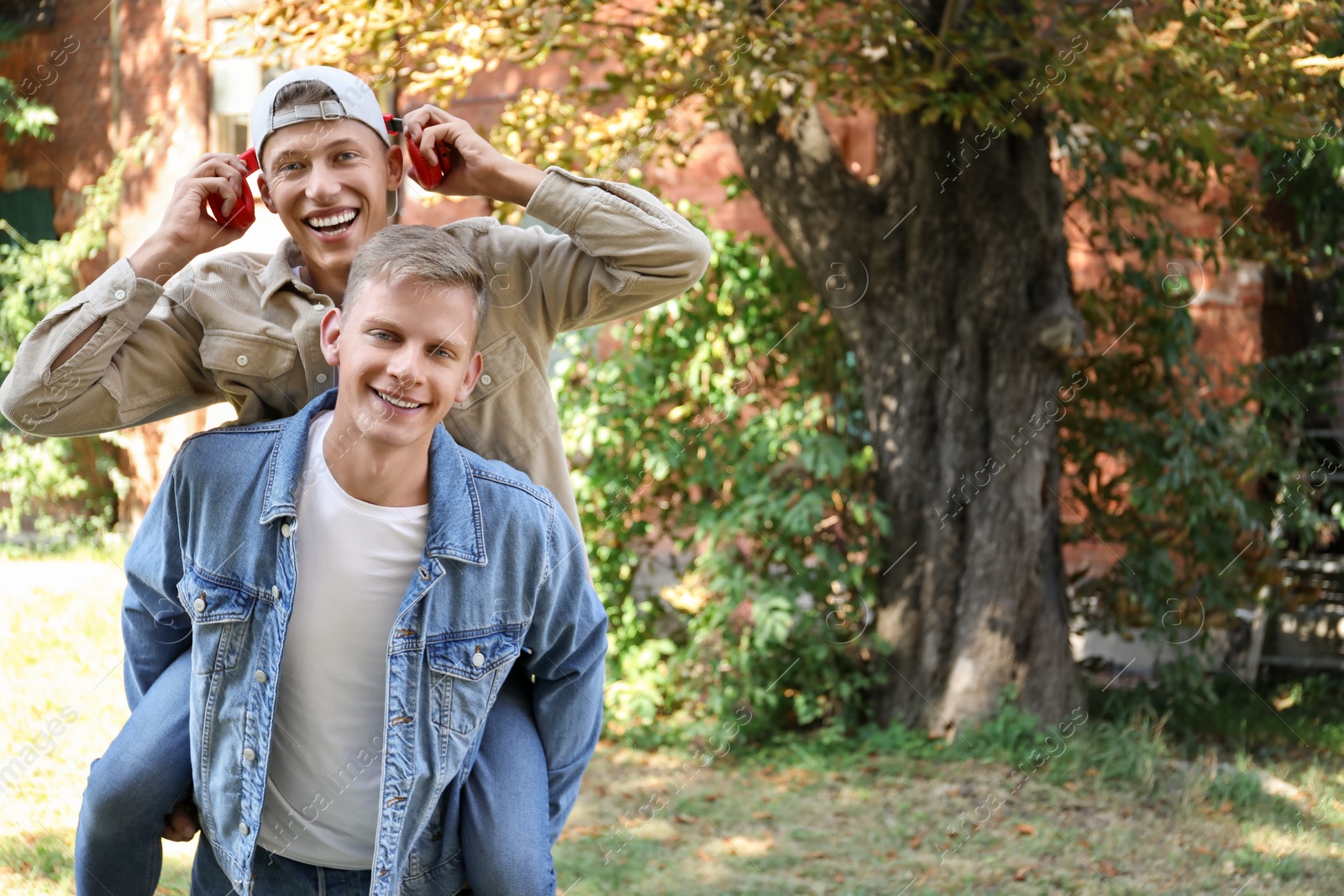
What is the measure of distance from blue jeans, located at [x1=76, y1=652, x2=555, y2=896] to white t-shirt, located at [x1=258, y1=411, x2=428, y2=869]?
0.14 meters

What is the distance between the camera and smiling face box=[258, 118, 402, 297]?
2.48m

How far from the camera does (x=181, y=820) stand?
233 cm

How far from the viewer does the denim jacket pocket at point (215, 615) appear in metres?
2.17

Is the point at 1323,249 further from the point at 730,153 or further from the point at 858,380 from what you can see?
the point at 730,153

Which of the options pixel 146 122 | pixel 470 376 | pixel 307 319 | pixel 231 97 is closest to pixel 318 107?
pixel 307 319

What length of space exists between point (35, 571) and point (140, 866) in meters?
7.38

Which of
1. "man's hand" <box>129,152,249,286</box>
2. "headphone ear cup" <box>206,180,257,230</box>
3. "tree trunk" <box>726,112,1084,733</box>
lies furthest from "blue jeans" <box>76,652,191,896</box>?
"tree trunk" <box>726,112,1084,733</box>

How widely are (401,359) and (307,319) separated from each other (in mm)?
427

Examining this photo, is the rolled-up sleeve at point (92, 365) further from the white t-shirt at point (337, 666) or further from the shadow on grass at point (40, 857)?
the shadow on grass at point (40, 857)

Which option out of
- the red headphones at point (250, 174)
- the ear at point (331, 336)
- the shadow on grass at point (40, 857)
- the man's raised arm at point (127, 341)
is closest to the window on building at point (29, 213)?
the shadow on grass at point (40, 857)

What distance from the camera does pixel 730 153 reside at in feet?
28.0

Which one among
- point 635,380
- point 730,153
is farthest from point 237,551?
point 730,153

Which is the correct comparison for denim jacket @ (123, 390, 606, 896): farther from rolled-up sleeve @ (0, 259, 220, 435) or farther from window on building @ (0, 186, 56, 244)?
window on building @ (0, 186, 56, 244)

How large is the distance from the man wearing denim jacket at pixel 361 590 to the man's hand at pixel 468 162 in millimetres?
343
